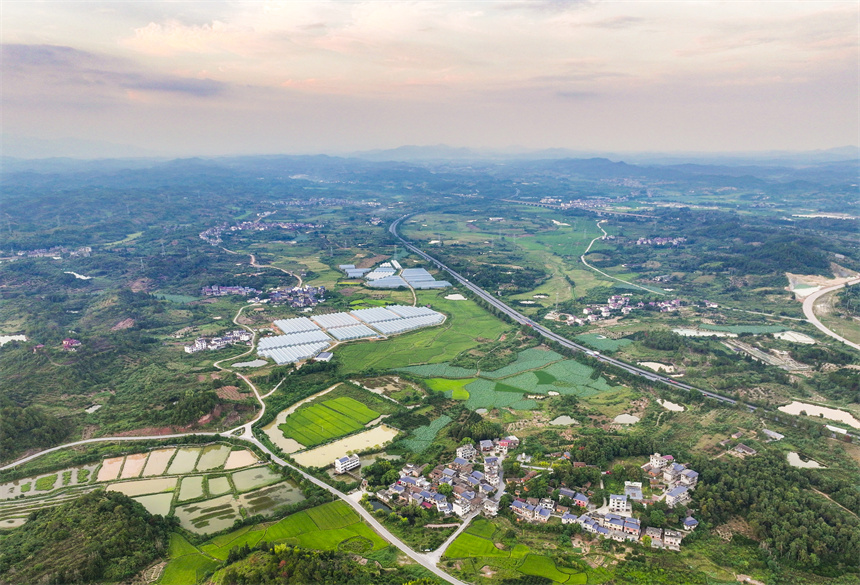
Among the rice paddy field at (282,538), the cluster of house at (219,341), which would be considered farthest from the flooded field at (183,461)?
the cluster of house at (219,341)

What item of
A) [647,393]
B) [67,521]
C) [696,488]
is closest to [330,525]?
[67,521]

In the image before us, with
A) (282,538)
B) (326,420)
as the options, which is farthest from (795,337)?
(282,538)

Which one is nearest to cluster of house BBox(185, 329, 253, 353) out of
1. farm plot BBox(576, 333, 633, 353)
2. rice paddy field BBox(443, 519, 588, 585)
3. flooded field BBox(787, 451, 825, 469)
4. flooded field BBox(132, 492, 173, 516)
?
flooded field BBox(132, 492, 173, 516)

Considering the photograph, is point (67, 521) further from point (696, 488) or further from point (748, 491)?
point (748, 491)

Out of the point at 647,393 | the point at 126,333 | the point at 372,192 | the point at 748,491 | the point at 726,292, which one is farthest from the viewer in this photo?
the point at 372,192

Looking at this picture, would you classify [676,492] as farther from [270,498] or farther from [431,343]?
[431,343]

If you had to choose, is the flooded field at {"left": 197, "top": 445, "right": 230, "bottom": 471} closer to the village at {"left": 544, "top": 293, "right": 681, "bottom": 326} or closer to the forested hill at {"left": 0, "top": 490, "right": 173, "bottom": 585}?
the forested hill at {"left": 0, "top": 490, "right": 173, "bottom": 585}

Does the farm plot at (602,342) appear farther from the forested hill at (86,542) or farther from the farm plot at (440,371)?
the forested hill at (86,542)
